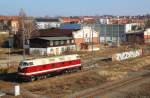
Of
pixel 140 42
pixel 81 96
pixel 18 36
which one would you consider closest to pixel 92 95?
pixel 81 96

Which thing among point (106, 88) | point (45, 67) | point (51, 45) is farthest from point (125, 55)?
point (106, 88)

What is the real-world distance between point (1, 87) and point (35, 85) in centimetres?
359

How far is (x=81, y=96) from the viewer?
31.8 metres

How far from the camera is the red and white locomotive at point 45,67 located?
1534 inches

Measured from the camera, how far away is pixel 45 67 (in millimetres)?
41719

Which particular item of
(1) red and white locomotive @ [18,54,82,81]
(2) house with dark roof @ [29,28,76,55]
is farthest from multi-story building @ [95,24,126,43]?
(1) red and white locomotive @ [18,54,82,81]

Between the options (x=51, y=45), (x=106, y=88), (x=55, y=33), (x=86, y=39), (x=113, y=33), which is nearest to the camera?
(x=106, y=88)

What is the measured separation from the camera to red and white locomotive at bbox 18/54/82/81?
128ft

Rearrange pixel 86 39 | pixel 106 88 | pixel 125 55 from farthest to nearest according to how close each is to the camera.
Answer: pixel 86 39, pixel 125 55, pixel 106 88

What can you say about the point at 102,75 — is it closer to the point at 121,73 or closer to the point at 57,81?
the point at 121,73

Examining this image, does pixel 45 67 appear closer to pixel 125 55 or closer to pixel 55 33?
pixel 125 55

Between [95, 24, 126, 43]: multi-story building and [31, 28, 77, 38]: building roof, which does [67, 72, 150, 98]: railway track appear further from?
[95, 24, 126, 43]: multi-story building

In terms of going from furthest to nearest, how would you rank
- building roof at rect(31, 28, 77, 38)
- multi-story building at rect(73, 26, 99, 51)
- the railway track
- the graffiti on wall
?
building roof at rect(31, 28, 77, 38)
multi-story building at rect(73, 26, 99, 51)
the graffiti on wall
the railway track

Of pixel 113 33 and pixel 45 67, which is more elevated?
pixel 113 33
